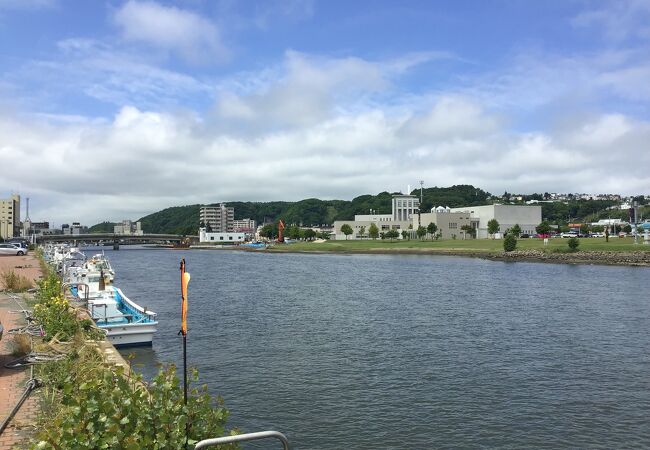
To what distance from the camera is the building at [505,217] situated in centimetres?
17162

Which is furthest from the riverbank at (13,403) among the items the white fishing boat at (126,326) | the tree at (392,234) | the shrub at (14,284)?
the tree at (392,234)

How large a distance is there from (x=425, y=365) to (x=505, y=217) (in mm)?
159975

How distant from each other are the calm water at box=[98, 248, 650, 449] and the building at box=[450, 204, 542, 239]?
12888 centimetres

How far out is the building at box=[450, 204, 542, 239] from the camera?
172 metres

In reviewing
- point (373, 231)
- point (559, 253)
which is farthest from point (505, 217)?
point (559, 253)

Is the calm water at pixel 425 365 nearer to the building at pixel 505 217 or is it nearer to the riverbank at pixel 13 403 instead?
the riverbank at pixel 13 403

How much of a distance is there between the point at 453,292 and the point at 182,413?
1733 inches

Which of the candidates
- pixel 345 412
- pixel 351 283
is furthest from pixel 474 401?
pixel 351 283

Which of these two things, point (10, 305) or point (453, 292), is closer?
point (10, 305)

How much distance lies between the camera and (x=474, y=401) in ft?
59.8

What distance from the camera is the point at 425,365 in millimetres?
22828

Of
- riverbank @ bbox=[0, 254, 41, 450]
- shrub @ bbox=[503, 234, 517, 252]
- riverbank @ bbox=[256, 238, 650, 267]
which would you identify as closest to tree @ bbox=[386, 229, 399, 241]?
riverbank @ bbox=[256, 238, 650, 267]

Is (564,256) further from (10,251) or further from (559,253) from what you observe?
(10,251)

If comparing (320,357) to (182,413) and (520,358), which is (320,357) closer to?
(520,358)
